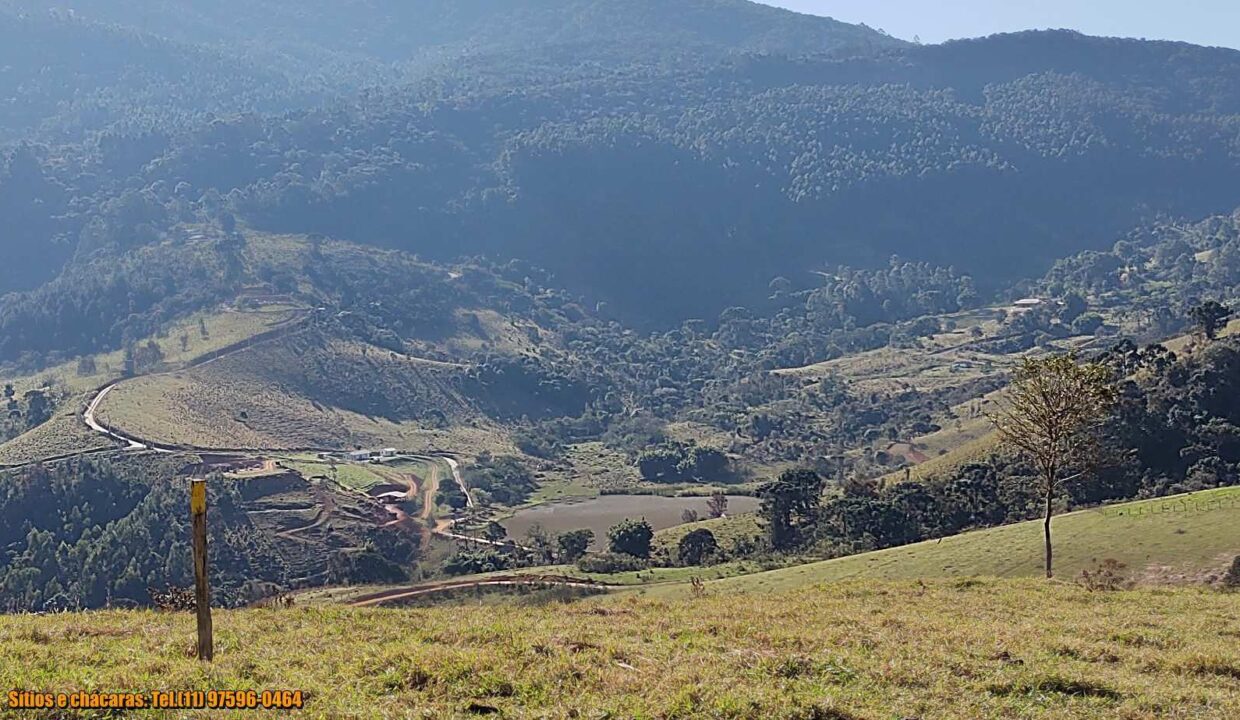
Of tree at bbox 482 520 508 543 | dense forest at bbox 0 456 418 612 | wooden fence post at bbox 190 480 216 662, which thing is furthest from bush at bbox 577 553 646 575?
wooden fence post at bbox 190 480 216 662

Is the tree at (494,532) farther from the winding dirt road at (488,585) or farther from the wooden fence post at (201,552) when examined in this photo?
the wooden fence post at (201,552)

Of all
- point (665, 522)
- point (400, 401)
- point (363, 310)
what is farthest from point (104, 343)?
point (665, 522)

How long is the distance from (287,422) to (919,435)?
6973cm

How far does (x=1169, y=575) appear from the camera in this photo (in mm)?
31391

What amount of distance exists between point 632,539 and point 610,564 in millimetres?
8385

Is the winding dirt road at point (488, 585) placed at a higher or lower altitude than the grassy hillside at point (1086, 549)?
lower

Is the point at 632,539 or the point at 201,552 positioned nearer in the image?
the point at 201,552

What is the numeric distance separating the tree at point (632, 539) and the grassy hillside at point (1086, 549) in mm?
27889

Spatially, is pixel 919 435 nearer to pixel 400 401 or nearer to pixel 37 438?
pixel 400 401

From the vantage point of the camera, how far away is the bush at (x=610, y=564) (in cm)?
6088

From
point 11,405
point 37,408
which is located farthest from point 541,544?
point 11,405

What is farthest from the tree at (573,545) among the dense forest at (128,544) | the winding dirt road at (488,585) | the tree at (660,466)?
the tree at (660,466)

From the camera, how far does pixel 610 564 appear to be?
206ft

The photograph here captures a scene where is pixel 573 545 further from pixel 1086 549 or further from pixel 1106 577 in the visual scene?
pixel 1106 577
